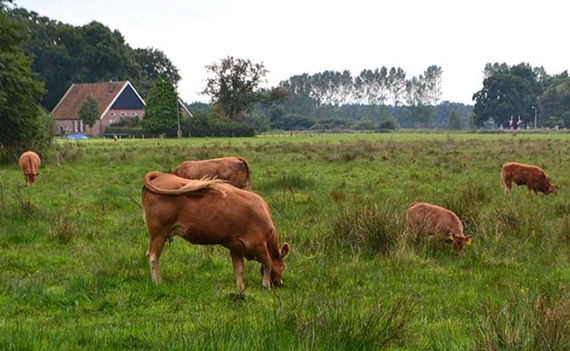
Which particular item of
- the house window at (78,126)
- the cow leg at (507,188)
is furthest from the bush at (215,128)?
the cow leg at (507,188)

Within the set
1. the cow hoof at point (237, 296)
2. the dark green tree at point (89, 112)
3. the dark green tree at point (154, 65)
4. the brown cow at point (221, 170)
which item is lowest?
the cow hoof at point (237, 296)

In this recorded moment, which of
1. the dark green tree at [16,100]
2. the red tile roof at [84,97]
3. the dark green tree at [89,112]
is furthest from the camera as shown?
the red tile roof at [84,97]

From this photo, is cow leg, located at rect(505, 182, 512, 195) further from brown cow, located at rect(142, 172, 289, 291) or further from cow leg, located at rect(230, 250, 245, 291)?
cow leg, located at rect(230, 250, 245, 291)

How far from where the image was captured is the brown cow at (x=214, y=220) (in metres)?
6.69

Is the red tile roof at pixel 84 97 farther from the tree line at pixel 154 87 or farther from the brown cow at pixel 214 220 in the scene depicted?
the brown cow at pixel 214 220

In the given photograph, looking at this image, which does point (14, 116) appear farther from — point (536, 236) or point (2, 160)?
point (536, 236)

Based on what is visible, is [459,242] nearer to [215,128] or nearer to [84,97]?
[215,128]

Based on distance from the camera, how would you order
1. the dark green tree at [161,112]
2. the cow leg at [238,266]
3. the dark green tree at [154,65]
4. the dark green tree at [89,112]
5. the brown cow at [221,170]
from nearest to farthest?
the cow leg at [238,266] → the brown cow at [221,170] → the dark green tree at [161,112] → the dark green tree at [89,112] → the dark green tree at [154,65]

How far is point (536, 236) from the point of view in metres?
9.14

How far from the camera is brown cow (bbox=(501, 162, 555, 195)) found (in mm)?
15164

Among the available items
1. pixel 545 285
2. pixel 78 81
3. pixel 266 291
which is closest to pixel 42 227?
pixel 266 291

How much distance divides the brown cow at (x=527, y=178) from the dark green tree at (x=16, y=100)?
17079mm

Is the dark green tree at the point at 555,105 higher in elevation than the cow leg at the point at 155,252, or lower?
higher

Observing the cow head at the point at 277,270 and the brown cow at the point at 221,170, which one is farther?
the brown cow at the point at 221,170
